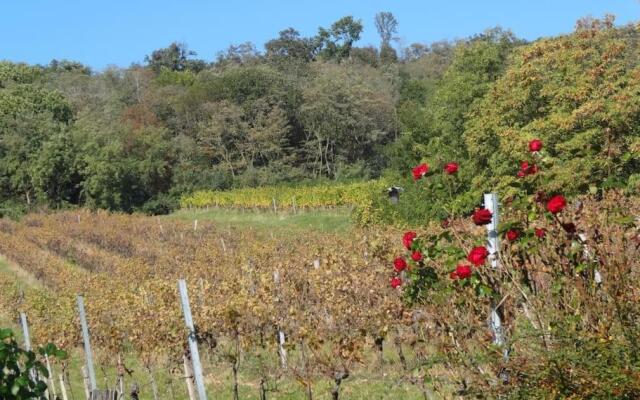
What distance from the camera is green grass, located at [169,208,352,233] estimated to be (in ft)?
114

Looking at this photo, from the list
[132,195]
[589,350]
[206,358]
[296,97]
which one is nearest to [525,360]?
[589,350]

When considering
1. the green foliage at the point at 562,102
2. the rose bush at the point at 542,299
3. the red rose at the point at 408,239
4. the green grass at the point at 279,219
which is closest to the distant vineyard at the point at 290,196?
the green grass at the point at 279,219

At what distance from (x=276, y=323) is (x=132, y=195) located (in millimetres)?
39609

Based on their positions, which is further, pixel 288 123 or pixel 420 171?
pixel 288 123

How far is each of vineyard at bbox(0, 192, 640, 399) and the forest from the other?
→ 949cm

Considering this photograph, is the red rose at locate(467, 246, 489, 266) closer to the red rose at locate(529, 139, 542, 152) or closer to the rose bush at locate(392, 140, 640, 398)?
the rose bush at locate(392, 140, 640, 398)

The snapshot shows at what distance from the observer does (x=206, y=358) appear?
11.7 m

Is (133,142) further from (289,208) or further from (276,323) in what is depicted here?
(276,323)

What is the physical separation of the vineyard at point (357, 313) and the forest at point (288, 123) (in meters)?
9.49

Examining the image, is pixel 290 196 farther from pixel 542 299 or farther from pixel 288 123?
pixel 542 299

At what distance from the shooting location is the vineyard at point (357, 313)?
2945mm

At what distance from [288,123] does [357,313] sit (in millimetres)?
44432

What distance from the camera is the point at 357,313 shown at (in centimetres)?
965

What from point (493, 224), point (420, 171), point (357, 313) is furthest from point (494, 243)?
point (357, 313)
